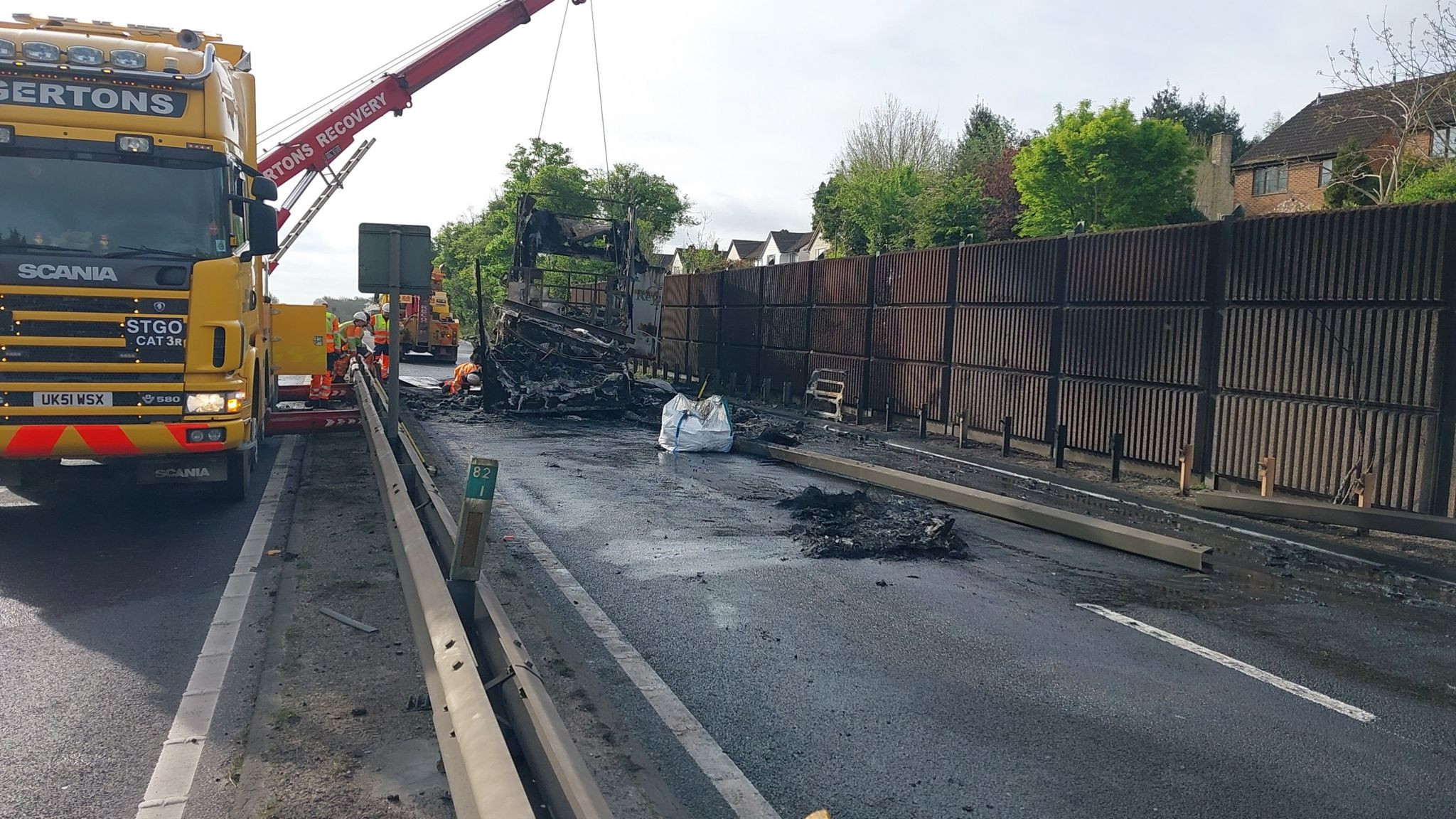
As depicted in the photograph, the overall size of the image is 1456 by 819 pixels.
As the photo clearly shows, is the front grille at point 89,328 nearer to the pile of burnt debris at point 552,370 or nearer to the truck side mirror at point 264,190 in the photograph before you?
the truck side mirror at point 264,190

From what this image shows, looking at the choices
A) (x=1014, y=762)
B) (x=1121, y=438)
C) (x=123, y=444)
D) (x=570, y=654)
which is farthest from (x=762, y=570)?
(x=1121, y=438)

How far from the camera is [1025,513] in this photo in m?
9.39

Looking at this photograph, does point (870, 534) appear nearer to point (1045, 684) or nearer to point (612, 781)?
point (1045, 684)

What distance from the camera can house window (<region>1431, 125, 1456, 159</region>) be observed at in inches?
888

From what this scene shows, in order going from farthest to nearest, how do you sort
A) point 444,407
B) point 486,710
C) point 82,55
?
point 444,407 < point 82,55 < point 486,710

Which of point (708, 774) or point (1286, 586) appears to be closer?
point (708, 774)

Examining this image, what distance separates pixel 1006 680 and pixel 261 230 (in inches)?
273

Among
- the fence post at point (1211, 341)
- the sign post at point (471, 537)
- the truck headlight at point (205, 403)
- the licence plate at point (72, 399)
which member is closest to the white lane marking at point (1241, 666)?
the sign post at point (471, 537)

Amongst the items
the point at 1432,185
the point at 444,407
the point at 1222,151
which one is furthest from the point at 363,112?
the point at 1222,151

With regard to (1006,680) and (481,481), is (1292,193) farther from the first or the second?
(481,481)

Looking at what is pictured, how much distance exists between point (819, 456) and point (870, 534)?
14.1 feet

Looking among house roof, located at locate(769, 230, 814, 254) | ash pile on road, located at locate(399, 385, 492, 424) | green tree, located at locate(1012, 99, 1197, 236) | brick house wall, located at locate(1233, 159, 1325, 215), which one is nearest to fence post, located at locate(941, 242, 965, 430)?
ash pile on road, located at locate(399, 385, 492, 424)

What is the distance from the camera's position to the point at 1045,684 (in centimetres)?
514

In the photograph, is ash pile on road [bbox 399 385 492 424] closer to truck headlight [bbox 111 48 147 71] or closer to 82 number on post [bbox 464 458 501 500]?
truck headlight [bbox 111 48 147 71]
